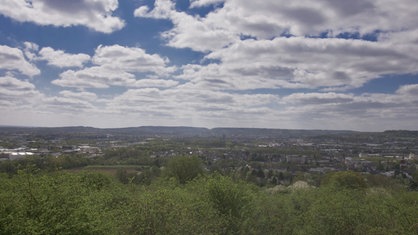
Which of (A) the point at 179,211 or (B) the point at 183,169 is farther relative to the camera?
(B) the point at 183,169

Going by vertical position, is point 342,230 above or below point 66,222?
below

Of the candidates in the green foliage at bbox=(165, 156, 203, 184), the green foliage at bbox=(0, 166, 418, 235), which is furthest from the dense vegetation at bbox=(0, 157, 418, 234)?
the green foliage at bbox=(165, 156, 203, 184)

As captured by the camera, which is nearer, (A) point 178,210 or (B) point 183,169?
(A) point 178,210

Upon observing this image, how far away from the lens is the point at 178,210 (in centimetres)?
2483

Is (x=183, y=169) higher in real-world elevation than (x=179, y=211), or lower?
lower

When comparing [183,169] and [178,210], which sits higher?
[178,210]

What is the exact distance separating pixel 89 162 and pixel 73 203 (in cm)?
9519

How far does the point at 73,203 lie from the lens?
66.8 ft

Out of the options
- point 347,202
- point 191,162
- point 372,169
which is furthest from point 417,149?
point 347,202

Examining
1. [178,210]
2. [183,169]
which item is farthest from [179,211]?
[183,169]

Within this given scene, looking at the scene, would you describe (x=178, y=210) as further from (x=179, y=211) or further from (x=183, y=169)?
(x=183, y=169)

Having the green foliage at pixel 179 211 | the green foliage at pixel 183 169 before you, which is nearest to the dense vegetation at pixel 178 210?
the green foliage at pixel 179 211

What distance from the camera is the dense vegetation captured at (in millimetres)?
18531

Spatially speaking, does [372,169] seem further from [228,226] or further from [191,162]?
[228,226]
